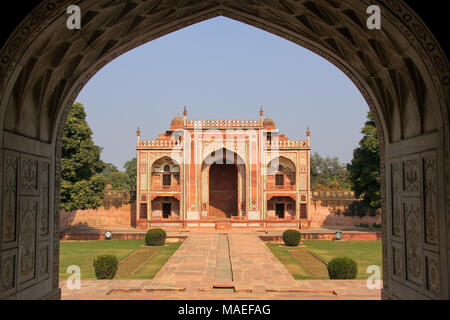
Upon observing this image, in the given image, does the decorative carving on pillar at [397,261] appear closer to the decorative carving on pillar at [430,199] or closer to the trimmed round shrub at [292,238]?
the decorative carving on pillar at [430,199]

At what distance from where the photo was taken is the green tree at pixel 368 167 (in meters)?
23.4

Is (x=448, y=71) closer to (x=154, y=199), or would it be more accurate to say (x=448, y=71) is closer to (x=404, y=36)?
(x=404, y=36)

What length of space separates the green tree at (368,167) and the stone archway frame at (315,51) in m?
17.5

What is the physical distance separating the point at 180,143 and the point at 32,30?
892 inches

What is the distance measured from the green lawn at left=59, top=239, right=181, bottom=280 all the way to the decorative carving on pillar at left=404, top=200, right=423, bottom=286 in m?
7.93

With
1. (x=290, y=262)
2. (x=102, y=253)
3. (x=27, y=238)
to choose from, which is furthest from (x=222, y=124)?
(x=27, y=238)

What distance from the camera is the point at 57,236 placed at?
22.2ft

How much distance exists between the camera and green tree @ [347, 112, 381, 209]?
23.4m

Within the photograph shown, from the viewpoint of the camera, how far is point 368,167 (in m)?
23.7

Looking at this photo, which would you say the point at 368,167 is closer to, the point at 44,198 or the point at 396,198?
the point at 396,198

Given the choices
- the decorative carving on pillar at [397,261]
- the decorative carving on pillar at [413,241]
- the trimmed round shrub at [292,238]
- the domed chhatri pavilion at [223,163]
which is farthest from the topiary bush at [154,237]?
the decorative carving on pillar at [413,241]

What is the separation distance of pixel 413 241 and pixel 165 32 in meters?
5.06

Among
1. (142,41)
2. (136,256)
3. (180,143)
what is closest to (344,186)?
(180,143)
